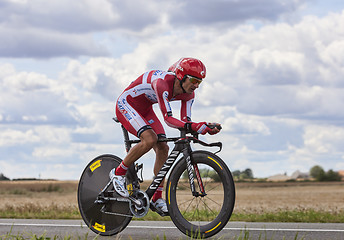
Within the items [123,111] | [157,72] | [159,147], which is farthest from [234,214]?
[157,72]

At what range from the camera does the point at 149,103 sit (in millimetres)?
7891

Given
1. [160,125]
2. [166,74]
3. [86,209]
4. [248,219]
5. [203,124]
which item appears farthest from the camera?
[248,219]

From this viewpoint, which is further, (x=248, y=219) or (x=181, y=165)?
(x=248, y=219)

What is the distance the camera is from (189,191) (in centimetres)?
711

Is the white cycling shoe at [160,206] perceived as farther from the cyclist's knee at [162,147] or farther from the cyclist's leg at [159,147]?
the cyclist's knee at [162,147]

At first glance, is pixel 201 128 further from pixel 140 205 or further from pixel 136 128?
pixel 140 205

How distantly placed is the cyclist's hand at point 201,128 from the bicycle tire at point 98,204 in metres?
1.85

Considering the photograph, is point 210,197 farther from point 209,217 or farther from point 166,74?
point 166,74

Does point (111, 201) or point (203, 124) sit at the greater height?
point (203, 124)

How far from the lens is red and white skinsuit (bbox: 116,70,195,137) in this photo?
23.4 feet

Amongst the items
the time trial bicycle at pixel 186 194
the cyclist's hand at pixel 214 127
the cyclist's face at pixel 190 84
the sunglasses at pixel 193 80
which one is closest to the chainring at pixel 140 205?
the time trial bicycle at pixel 186 194

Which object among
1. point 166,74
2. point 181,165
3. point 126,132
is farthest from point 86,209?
point 166,74

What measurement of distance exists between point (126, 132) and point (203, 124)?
5.59 ft

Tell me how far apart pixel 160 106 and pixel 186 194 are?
1.22 meters
